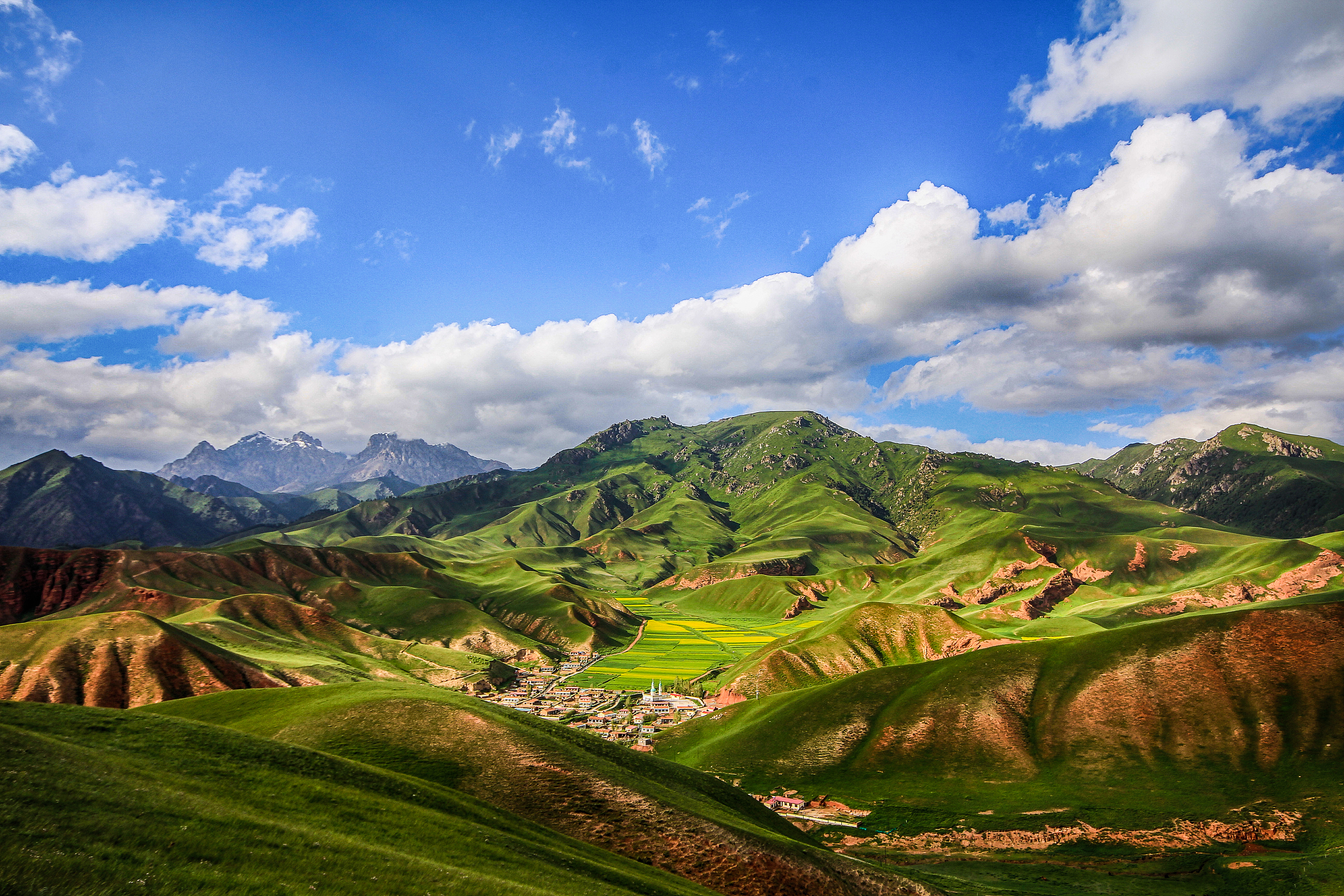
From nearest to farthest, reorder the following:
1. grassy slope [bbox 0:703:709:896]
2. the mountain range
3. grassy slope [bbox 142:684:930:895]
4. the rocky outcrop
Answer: grassy slope [bbox 0:703:709:896] < the mountain range < grassy slope [bbox 142:684:930:895] < the rocky outcrop

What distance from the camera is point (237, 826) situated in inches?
992

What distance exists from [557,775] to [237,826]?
2714 cm

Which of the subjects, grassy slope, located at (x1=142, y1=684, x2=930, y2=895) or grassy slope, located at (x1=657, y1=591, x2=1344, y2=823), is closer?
grassy slope, located at (x1=142, y1=684, x2=930, y2=895)

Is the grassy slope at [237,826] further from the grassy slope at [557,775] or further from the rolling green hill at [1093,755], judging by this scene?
the rolling green hill at [1093,755]

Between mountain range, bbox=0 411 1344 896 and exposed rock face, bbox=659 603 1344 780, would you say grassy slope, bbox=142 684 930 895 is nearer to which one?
mountain range, bbox=0 411 1344 896

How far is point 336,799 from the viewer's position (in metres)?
32.8

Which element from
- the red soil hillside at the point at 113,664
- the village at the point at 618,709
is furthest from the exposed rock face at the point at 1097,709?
the red soil hillside at the point at 113,664

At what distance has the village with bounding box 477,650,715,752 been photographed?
436 ft

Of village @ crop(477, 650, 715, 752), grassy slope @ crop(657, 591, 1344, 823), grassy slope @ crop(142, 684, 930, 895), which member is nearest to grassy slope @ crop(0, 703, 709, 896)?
grassy slope @ crop(142, 684, 930, 895)

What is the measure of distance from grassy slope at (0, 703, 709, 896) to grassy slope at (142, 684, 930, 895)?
4.70 meters

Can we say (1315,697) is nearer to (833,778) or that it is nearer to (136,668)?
(833,778)

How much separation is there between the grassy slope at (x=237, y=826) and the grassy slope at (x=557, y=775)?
15.4ft

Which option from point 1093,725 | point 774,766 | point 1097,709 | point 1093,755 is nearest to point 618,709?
point 774,766

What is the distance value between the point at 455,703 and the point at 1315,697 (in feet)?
359
